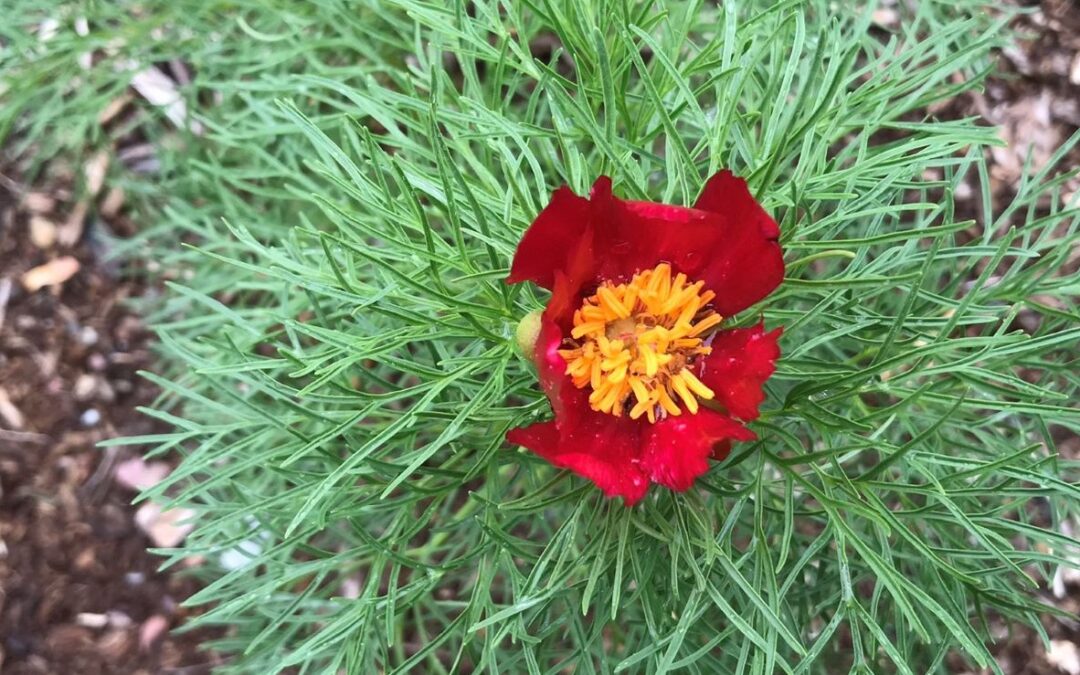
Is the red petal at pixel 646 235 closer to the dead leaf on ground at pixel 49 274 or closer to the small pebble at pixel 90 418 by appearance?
the small pebble at pixel 90 418

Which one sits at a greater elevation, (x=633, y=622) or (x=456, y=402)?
(x=456, y=402)

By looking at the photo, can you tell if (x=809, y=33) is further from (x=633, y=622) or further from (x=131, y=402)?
(x=131, y=402)

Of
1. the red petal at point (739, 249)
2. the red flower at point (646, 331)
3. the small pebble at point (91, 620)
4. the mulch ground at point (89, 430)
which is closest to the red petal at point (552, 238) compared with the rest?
the red flower at point (646, 331)

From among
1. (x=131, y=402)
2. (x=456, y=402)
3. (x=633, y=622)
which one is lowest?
(x=131, y=402)

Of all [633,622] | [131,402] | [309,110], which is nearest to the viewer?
[633,622]

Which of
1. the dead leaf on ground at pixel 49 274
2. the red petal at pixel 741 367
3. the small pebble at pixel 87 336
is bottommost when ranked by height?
the small pebble at pixel 87 336

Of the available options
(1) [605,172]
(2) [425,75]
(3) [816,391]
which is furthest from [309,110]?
(3) [816,391]

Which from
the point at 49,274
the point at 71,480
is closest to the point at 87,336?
the point at 49,274
